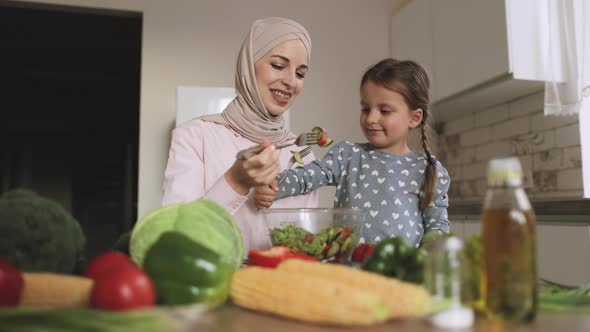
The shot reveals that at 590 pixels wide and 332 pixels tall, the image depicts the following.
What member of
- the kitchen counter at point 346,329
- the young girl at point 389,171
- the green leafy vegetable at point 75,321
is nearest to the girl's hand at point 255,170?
the young girl at point 389,171

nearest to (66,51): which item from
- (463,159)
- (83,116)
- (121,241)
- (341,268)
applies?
(83,116)

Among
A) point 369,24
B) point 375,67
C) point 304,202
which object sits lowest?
point 304,202

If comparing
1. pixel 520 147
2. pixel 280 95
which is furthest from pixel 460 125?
pixel 280 95

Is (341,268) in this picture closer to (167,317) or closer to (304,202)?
(167,317)

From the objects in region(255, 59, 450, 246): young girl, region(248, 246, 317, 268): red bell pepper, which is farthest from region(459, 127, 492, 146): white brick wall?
region(248, 246, 317, 268): red bell pepper

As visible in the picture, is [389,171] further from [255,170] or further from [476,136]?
[476,136]

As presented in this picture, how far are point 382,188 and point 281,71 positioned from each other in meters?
0.52

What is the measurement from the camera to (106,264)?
0.72 meters

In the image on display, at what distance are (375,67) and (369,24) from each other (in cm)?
288

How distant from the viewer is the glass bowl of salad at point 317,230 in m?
1.05

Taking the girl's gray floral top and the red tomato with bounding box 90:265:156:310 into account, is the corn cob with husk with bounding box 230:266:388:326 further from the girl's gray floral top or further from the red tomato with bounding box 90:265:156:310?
the girl's gray floral top

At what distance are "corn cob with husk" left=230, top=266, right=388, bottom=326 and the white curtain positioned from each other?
7.43 feet

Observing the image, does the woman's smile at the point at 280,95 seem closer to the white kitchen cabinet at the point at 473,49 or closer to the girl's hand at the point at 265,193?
the girl's hand at the point at 265,193

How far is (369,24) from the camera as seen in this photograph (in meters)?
4.35
